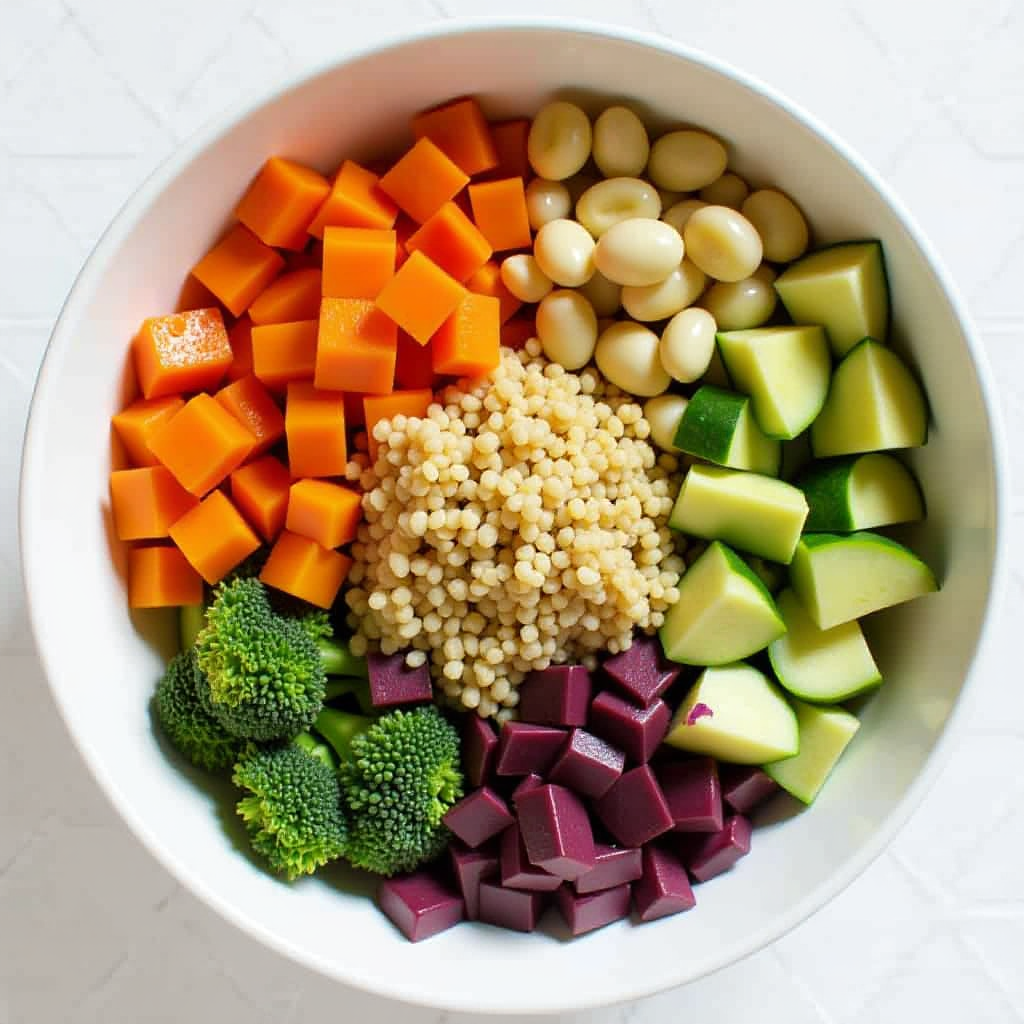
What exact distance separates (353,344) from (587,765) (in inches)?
24.7

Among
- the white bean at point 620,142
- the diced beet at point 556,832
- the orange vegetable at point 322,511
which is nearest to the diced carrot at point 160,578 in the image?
the orange vegetable at point 322,511

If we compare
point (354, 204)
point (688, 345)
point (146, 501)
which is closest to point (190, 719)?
point (146, 501)

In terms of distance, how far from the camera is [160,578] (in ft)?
4.60

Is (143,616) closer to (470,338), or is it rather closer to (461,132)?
(470,338)

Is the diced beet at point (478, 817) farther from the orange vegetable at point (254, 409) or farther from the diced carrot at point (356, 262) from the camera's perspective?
the diced carrot at point (356, 262)

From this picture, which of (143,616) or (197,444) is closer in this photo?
(197,444)

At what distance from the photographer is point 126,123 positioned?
63.4 inches

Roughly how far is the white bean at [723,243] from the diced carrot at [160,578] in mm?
808

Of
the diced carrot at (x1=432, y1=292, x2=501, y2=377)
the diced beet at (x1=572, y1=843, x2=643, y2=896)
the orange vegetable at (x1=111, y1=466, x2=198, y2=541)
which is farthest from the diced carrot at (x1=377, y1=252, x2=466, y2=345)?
the diced beet at (x1=572, y1=843, x2=643, y2=896)

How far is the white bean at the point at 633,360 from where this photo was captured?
4.58ft

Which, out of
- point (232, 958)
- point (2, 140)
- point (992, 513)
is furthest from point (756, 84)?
point (232, 958)

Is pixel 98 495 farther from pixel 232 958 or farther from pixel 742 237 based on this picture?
pixel 742 237

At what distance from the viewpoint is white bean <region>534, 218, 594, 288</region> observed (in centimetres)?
136

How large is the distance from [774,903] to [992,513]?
566 millimetres
